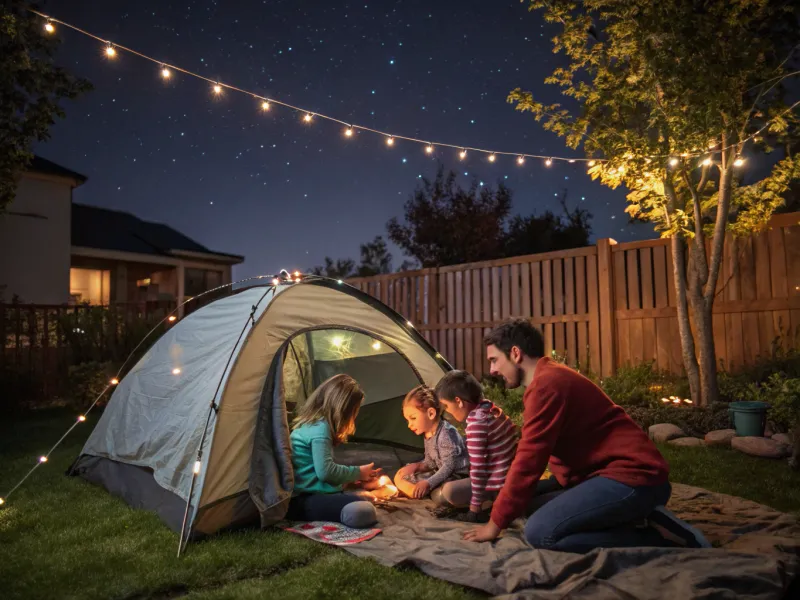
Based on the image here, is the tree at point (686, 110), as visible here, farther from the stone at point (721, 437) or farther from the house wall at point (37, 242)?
the house wall at point (37, 242)

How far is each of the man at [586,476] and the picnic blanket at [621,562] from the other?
0.41ft

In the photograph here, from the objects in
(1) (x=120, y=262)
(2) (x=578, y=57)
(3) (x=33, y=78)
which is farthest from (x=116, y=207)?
(2) (x=578, y=57)

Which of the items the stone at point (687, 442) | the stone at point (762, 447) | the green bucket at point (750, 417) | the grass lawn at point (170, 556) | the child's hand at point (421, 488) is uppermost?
the green bucket at point (750, 417)

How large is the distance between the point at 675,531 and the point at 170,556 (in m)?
2.48

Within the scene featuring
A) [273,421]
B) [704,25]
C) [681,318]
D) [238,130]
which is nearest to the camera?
[273,421]

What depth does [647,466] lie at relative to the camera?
103 inches

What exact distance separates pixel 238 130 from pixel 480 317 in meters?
4.09

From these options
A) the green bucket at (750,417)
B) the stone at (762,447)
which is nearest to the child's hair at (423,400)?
the stone at (762,447)

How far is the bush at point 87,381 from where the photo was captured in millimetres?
8203

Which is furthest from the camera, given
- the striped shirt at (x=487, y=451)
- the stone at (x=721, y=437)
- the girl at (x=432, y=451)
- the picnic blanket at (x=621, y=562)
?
the stone at (x=721, y=437)

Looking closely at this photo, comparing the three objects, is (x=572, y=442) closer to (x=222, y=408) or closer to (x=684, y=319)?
(x=222, y=408)

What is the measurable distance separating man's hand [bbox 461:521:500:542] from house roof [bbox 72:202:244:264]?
14380mm

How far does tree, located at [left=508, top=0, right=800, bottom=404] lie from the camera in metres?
5.02

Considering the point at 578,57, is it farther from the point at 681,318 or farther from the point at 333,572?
the point at 333,572
